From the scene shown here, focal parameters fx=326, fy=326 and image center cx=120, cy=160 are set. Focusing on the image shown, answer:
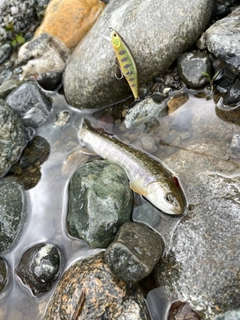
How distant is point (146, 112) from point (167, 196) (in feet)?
5.42

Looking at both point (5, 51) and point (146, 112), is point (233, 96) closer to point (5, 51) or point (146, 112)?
point (146, 112)

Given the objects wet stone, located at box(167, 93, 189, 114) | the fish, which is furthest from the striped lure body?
the fish

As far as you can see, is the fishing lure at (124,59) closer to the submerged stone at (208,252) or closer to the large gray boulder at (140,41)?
the large gray boulder at (140,41)

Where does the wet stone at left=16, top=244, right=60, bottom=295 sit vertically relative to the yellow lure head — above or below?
below

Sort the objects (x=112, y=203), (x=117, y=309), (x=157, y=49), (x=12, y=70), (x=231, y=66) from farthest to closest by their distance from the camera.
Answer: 1. (x=12, y=70)
2. (x=157, y=49)
3. (x=231, y=66)
4. (x=112, y=203)
5. (x=117, y=309)

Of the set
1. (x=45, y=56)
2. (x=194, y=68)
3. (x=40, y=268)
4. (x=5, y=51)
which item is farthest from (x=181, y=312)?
(x=5, y=51)

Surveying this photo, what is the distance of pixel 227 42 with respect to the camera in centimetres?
447

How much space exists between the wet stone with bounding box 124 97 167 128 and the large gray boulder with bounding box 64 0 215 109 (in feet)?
1.34

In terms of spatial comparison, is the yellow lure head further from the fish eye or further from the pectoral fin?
the fish eye

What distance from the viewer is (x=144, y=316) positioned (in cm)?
351

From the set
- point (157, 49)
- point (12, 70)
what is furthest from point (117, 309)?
point (12, 70)

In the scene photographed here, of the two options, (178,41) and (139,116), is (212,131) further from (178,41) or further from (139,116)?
(178,41)

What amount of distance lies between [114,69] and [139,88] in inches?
19.9

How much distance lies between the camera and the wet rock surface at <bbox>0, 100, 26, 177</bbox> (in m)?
5.19
